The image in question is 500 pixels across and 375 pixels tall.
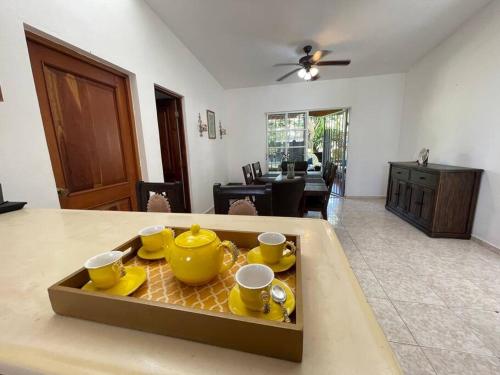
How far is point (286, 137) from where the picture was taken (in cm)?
499

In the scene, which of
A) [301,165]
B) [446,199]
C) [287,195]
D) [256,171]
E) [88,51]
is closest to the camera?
→ [88,51]

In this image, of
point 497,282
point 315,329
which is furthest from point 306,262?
point 497,282

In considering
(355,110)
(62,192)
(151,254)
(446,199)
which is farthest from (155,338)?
(355,110)

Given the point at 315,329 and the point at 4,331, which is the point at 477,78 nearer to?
the point at 315,329

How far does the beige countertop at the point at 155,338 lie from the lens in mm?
316

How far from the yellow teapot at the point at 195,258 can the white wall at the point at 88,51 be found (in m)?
1.40

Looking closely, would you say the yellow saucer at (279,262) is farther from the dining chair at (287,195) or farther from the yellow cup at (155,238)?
the dining chair at (287,195)

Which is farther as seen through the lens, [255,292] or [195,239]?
[195,239]

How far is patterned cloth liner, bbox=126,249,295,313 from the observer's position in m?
0.45

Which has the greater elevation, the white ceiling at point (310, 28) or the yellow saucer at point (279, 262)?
the white ceiling at point (310, 28)

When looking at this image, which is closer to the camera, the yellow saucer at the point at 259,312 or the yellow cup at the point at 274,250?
the yellow saucer at the point at 259,312

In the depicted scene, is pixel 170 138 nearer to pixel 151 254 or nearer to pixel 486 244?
pixel 151 254

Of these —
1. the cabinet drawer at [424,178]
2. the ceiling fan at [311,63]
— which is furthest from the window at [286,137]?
the cabinet drawer at [424,178]

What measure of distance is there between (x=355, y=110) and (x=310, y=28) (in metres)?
2.35
